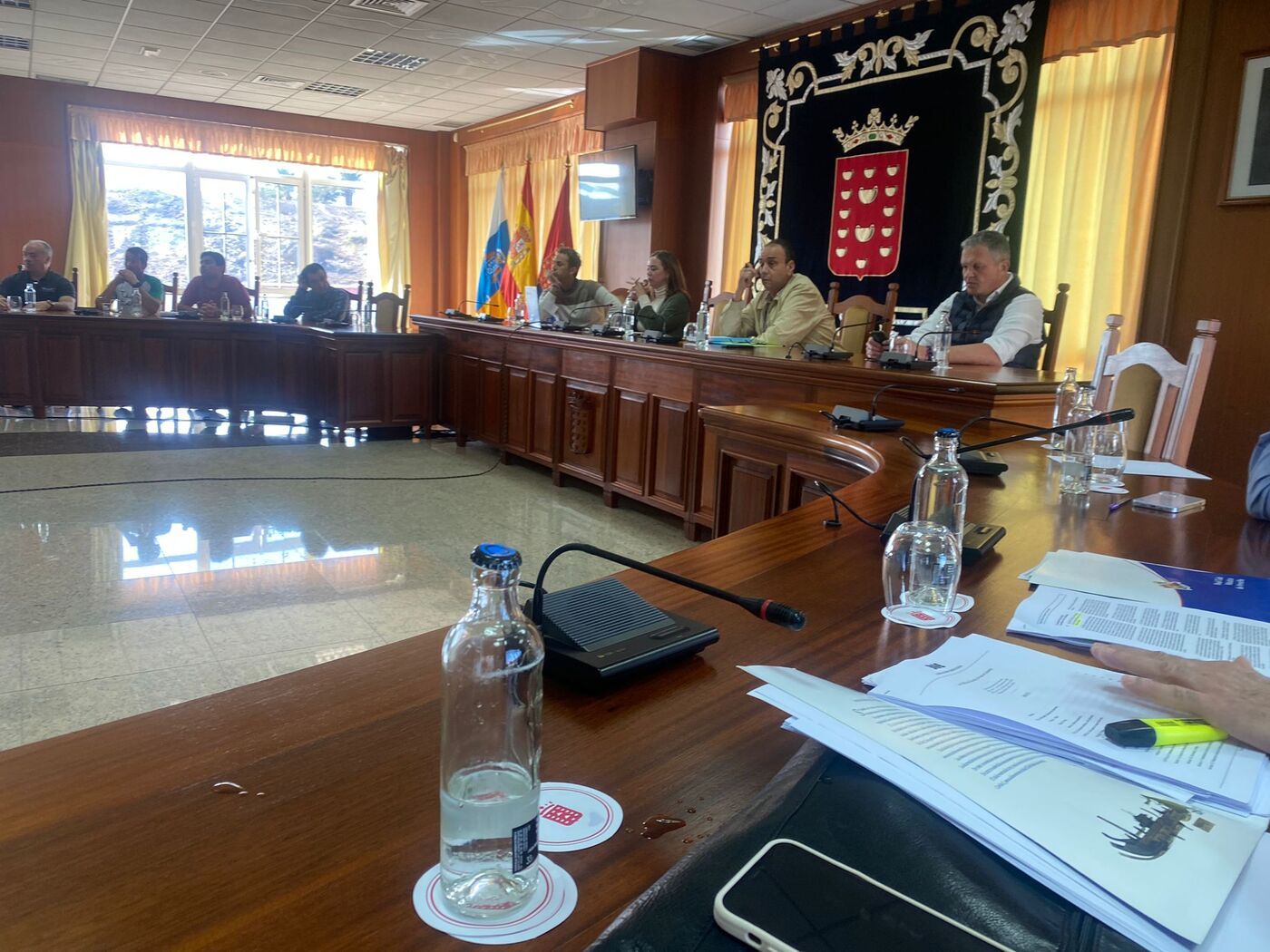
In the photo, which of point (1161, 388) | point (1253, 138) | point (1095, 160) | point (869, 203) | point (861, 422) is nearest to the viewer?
point (861, 422)

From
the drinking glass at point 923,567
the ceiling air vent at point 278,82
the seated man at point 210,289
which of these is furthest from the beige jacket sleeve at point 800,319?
the ceiling air vent at point 278,82

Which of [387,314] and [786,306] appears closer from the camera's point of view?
[786,306]

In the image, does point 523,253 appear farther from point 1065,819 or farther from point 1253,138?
point 1065,819

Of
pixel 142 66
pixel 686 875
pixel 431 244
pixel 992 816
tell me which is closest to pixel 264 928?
pixel 686 875

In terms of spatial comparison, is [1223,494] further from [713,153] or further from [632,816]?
[713,153]

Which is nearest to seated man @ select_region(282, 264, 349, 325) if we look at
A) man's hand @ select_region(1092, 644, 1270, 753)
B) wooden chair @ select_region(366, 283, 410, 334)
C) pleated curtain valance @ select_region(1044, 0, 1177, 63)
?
wooden chair @ select_region(366, 283, 410, 334)

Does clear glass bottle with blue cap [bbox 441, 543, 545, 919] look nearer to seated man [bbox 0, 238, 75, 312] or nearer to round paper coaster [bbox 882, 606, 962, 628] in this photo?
round paper coaster [bbox 882, 606, 962, 628]

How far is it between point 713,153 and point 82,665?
17.8 feet

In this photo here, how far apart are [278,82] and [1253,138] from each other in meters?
7.34

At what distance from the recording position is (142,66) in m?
7.40

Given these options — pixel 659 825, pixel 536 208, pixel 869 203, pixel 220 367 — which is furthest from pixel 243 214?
pixel 659 825

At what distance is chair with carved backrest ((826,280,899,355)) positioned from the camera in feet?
15.0

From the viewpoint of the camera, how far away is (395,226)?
10055mm

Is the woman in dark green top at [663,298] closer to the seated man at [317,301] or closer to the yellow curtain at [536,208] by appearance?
the yellow curtain at [536,208]
